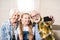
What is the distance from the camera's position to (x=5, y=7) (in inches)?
34.7

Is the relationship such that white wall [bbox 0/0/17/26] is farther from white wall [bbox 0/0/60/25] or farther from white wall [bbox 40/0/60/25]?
white wall [bbox 40/0/60/25]

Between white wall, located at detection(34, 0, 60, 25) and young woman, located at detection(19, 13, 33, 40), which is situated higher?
white wall, located at detection(34, 0, 60, 25)

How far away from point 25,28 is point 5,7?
239 millimetres

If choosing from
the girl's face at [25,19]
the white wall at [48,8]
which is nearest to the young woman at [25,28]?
the girl's face at [25,19]

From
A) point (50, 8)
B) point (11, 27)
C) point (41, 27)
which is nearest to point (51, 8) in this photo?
point (50, 8)

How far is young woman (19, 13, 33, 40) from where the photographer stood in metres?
0.84

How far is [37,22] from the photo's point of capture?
2.78 ft

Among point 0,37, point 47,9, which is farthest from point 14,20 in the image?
point 47,9

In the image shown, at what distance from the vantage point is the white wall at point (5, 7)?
0.87 m

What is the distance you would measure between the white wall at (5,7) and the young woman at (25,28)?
0.13m

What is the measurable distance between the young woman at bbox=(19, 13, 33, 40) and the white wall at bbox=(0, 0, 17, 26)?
126mm

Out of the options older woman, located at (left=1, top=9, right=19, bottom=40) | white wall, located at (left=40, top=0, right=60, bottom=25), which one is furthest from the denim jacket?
white wall, located at (left=40, top=0, right=60, bottom=25)

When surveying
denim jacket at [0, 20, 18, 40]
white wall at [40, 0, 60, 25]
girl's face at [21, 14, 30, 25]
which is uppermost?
white wall at [40, 0, 60, 25]

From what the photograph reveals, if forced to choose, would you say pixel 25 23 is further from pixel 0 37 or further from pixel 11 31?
pixel 0 37
